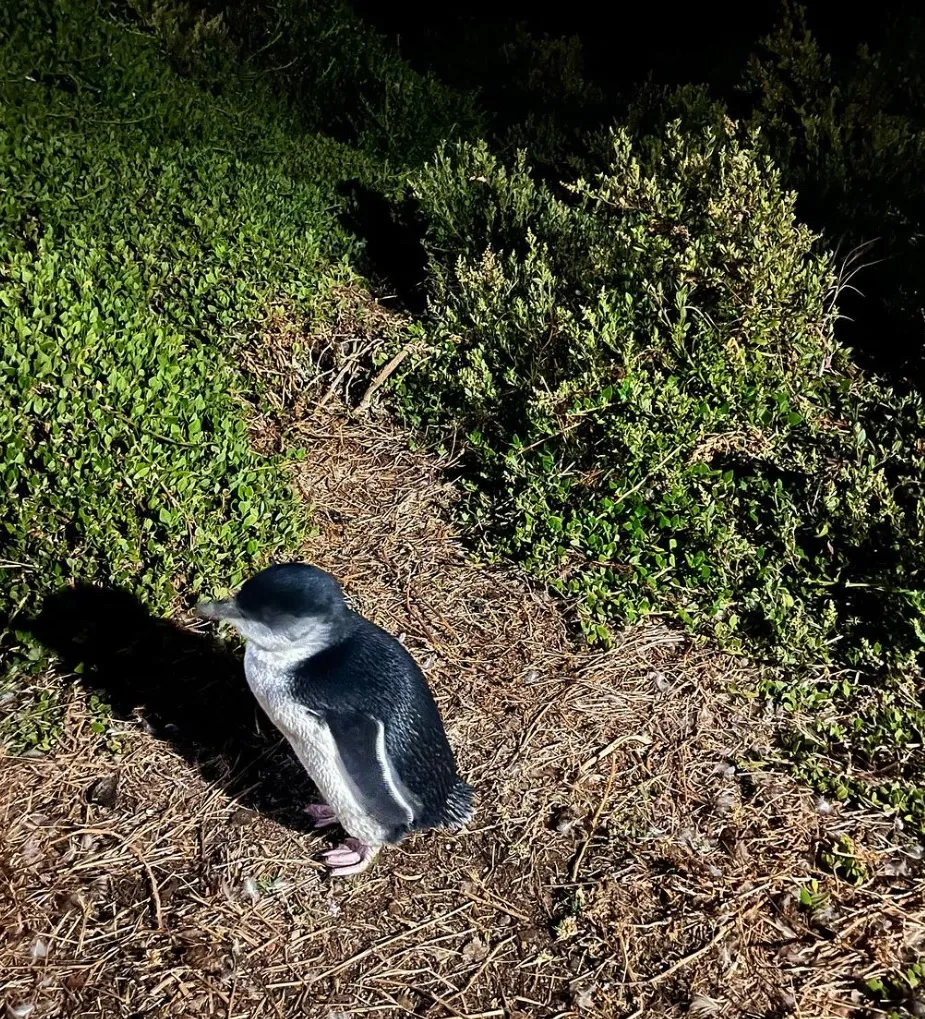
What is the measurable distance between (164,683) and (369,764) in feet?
3.78

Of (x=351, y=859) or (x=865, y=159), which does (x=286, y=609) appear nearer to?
(x=351, y=859)

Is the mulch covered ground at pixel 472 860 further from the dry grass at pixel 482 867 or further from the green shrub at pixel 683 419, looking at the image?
the green shrub at pixel 683 419

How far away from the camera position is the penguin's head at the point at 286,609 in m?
2.58

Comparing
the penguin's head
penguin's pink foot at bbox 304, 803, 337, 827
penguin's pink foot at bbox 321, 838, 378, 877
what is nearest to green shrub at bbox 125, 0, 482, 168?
the penguin's head

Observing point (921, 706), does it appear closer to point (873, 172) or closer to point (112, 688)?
point (112, 688)

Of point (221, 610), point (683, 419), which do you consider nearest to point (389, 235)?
point (683, 419)

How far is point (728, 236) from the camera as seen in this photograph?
4.48m

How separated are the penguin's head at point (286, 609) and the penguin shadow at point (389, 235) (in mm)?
3338

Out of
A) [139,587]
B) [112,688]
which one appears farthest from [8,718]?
[139,587]

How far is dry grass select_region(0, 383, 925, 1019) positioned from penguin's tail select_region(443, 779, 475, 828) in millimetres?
237

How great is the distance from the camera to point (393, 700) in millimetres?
2725

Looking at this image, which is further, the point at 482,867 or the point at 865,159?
the point at 865,159

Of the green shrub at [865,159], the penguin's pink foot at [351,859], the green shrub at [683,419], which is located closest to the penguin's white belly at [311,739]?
the penguin's pink foot at [351,859]

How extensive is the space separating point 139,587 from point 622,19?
856cm
